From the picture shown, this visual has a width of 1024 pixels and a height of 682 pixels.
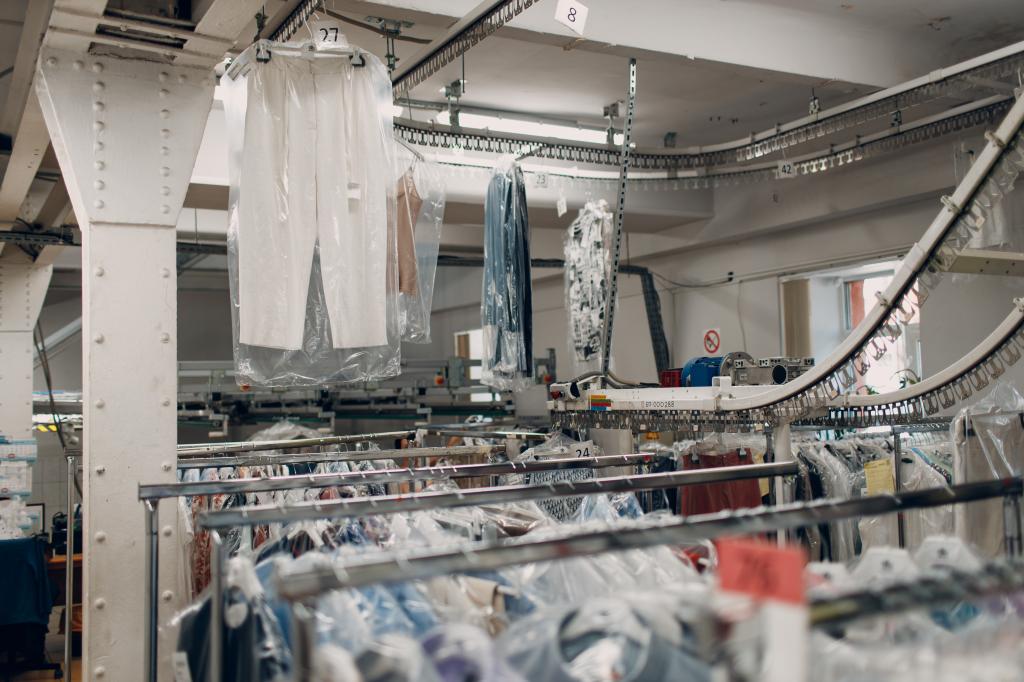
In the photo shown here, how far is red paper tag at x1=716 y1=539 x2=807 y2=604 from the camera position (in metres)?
1.09

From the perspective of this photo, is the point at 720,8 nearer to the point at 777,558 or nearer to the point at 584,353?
the point at 584,353

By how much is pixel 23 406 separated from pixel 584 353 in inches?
194

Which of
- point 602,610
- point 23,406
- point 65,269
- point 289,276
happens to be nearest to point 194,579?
point 289,276

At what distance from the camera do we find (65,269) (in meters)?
12.3

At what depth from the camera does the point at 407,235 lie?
3260 millimetres

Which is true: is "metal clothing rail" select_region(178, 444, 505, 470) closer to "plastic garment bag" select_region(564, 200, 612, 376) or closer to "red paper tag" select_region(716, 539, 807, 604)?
"plastic garment bag" select_region(564, 200, 612, 376)

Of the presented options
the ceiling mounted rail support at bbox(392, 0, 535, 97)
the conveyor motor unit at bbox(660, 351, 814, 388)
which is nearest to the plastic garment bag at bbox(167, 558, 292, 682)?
the ceiling mounted rail support at bbox(392, 0, 535, 97)

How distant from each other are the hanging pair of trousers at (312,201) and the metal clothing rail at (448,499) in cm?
78

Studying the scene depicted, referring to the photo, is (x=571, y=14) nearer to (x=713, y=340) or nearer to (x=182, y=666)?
(x=182, y=666)

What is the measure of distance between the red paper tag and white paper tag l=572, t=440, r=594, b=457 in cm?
375

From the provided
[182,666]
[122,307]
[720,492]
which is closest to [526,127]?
[720,492]

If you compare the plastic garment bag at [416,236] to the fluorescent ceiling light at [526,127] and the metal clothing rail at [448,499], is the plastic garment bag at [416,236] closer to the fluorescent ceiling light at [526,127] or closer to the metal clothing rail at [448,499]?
the metal clothing rail at [448,499]

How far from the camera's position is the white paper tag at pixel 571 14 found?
3633 millimetres

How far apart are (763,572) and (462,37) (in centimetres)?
308
